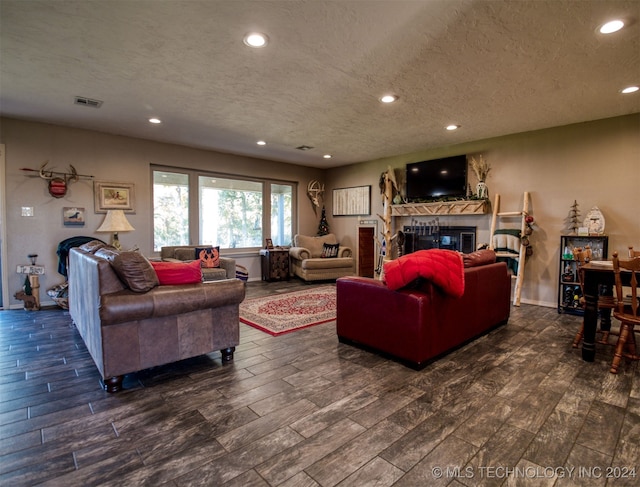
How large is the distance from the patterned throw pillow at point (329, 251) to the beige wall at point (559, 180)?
2455 millimetres

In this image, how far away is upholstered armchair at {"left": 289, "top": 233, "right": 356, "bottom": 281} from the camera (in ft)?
21.4

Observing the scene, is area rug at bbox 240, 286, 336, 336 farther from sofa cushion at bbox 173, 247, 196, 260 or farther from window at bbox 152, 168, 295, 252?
window at bbox 152, 168, 295, 252

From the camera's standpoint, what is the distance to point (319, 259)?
666 centimetres

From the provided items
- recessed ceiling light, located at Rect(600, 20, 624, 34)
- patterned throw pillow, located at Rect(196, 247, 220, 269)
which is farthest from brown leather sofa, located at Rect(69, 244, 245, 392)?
recessed ceiling light, located at Rect(600, 20, 624, 34)

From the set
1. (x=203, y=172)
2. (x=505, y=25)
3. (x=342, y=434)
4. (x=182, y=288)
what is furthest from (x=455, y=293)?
(x=203, y=172)

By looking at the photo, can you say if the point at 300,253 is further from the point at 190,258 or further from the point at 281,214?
the point at 190,258

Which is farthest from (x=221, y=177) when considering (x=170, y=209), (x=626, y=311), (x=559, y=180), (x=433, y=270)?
(x=626, y=311)

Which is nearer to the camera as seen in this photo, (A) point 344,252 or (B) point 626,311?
(B) point 626,311

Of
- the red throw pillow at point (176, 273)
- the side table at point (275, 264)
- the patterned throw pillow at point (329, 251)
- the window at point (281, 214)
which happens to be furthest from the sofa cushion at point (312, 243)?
the red throw pillow at point (176, 273)

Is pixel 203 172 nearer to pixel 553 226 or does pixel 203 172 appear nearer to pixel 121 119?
pixel 121 119

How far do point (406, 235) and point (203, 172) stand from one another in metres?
4.20

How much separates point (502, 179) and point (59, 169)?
6.72 meters

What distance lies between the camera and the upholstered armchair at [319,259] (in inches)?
257

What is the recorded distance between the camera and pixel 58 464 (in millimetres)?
1617
